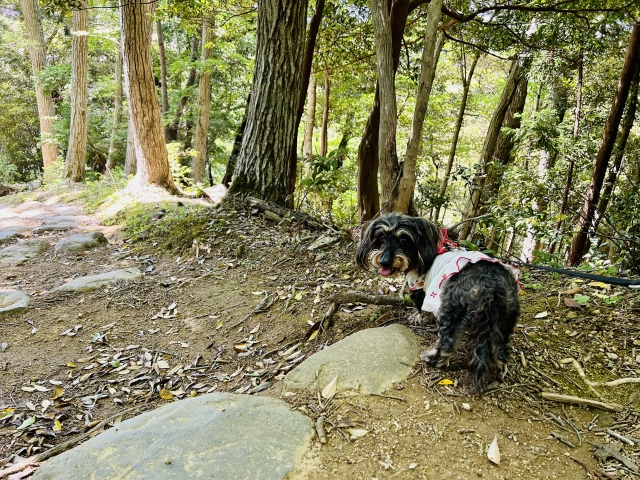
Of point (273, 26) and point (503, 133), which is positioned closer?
point (273, 26)

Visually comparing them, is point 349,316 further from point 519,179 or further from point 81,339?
point 519,179

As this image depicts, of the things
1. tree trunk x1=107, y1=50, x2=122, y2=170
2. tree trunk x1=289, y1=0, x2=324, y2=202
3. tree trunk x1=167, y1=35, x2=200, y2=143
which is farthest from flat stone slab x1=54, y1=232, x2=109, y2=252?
tree trunk x1=107, y1=50, x2=122, y2=170

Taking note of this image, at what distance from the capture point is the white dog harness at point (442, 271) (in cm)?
254

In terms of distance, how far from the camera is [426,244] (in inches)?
115

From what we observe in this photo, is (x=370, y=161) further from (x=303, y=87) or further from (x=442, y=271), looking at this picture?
(x=442, y=271)

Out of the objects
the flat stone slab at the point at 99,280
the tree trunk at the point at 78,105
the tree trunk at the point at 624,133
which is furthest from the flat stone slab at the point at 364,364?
the tree trunk at the point at 78,105

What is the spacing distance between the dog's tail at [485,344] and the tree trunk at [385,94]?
224 cm

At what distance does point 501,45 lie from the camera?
736cm

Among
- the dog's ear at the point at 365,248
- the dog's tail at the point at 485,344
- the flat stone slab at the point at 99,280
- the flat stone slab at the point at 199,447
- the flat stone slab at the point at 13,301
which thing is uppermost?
the dog's ear at the point at 365,248

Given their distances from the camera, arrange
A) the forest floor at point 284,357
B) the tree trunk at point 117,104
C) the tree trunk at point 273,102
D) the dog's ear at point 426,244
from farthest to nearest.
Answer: the tree trunk at point 117,104 → the tree trunk at point 273,102 → the dog's ear at point 426,244 → the forest floor at point 284,357

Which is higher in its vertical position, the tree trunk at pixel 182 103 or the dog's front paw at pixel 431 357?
the tree trunk at pixel 182 103

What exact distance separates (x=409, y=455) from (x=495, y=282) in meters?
1.09

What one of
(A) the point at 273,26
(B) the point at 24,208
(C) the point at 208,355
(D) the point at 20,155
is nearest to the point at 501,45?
(A) the point at 273,26

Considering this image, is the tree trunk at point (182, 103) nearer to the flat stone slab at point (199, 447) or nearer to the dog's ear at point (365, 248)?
the dog's ear at point (365, 248)
